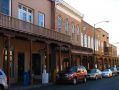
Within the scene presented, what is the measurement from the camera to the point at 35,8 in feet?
122

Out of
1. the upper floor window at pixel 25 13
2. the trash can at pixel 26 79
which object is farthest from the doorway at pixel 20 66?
the trash can at pixel 26 79

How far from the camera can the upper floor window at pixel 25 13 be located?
3403cm

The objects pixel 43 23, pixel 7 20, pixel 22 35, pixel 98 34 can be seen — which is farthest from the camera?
pixel 98 34

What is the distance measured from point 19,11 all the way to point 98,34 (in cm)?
4133

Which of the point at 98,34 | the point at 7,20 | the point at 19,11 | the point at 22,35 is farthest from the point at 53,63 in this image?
the point at 98,34

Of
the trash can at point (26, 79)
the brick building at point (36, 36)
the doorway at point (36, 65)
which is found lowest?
the trash can at point (26, 79)

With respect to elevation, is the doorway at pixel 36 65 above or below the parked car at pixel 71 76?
above

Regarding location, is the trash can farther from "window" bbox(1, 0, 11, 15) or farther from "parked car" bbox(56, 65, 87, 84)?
"window" bbox(1, 0, 11, 15)

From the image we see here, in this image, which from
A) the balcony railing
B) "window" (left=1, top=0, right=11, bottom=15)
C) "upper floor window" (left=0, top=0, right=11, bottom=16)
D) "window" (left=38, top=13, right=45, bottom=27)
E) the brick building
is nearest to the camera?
the balcony railing

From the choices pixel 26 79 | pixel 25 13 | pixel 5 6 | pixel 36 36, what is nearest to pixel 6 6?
pixel 5 6

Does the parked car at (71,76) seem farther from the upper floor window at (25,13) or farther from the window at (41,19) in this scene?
the window at (41,19)

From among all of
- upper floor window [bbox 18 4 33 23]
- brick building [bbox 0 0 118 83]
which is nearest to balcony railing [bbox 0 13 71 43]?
brick building [bbox 0 0 118 83]

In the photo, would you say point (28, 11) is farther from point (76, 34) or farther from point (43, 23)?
point (76, 34)

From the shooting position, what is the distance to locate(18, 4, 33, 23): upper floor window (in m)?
34.0
